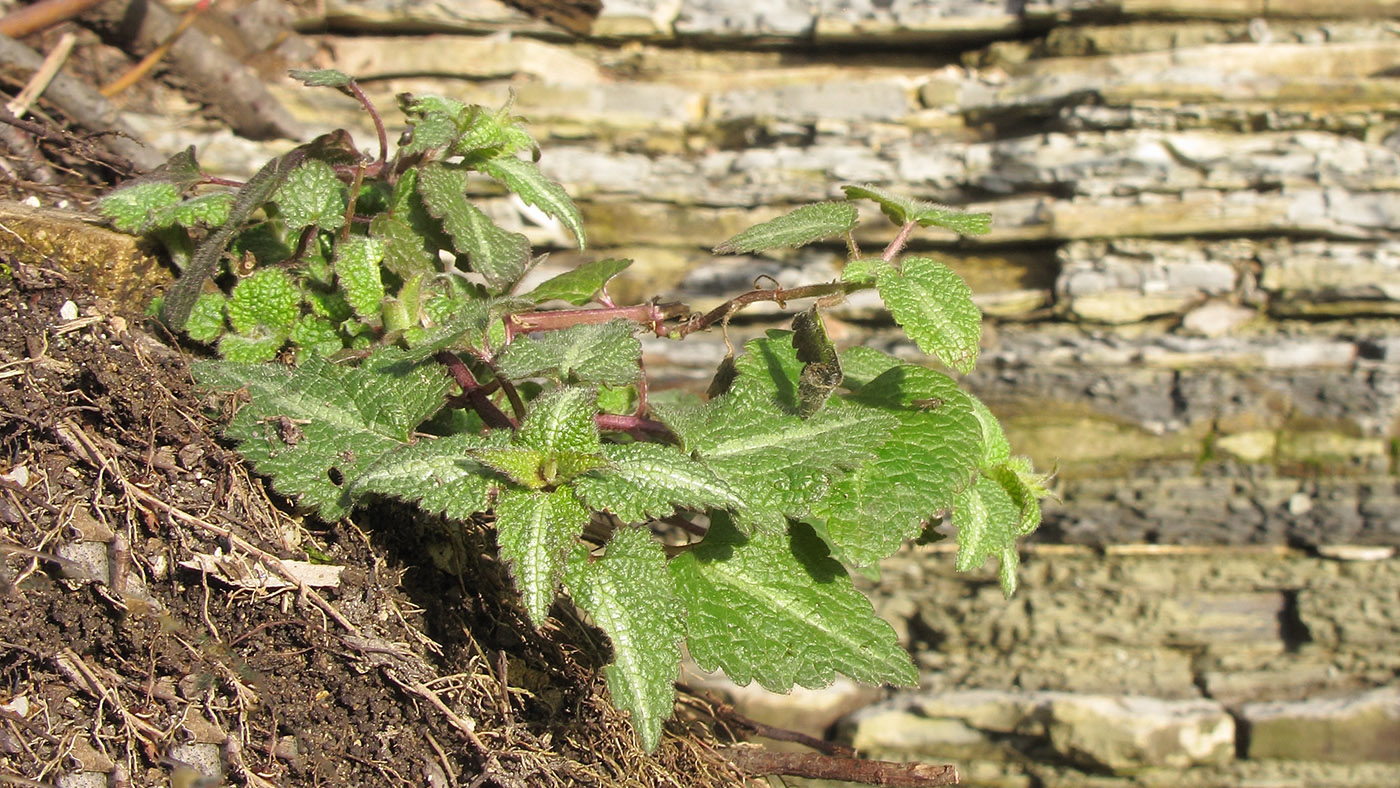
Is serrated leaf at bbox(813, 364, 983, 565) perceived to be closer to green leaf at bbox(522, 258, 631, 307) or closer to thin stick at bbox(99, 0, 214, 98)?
green leaf at bbox(522, 258, 631, 307)

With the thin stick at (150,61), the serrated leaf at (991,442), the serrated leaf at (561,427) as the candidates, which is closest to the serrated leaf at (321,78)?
the serrated leaf at (561,427)

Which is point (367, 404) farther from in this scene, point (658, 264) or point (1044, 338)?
point (1044, 338)

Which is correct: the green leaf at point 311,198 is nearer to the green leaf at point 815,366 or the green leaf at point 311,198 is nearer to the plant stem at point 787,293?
the plant stem at point 787,293

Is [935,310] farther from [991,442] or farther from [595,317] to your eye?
[595,317]

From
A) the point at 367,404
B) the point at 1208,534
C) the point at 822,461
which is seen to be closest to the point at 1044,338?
the point at 1208,534

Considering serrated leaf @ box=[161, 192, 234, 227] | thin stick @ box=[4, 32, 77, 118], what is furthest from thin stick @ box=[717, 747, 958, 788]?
thin stick @ box=[4, 32, 77, 118]

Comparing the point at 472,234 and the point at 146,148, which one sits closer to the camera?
the point at 472,234

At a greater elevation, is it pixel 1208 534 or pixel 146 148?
pixel 146 148
